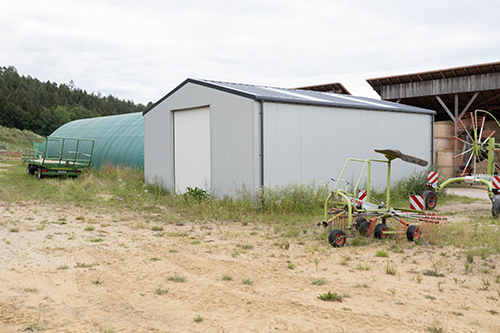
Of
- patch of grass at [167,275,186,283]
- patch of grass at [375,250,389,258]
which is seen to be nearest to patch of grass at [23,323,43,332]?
patch of grass at [167,275,186,283]

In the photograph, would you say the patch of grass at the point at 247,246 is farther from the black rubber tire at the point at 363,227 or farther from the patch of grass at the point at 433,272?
the patch of grass at the point at 433,272

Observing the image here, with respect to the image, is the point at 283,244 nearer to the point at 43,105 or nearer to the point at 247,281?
the point at 247,281

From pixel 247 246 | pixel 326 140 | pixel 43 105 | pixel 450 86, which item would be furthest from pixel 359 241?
pixel 43 105

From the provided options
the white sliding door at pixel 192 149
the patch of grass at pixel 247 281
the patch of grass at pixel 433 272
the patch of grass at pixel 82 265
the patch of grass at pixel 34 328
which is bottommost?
the patch of grass at pixel 433 272

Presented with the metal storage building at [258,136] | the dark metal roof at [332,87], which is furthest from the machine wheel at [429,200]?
the dark metal roof at [332,87]

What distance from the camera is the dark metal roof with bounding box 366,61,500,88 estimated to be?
18342 millimetres

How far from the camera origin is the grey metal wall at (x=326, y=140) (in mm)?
10891

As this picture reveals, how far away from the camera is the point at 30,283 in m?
5.07

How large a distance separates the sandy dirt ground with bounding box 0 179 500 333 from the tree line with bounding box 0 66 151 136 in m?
70.6

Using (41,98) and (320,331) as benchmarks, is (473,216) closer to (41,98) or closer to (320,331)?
(320,331)

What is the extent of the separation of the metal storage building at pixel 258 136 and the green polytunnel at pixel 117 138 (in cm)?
499

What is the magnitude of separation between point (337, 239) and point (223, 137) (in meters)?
5.59

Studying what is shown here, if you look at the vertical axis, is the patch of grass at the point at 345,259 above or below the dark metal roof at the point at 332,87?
below

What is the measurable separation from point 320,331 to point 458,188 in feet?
51.9
